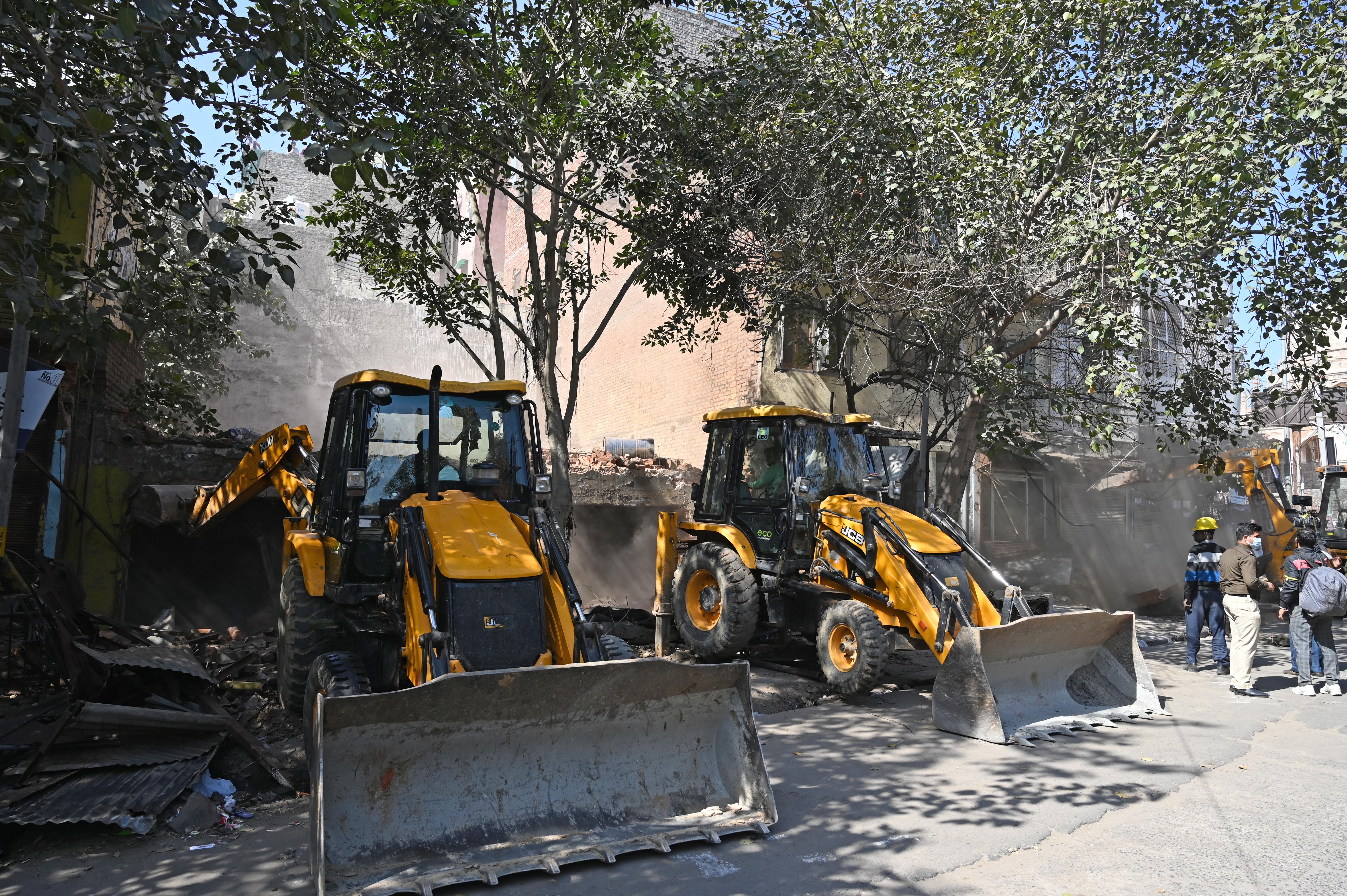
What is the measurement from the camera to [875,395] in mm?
16922

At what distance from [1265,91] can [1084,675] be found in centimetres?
656

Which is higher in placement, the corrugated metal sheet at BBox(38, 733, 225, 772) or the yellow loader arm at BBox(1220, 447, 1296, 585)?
the yellow loader arm at BBox(1220, 447, 1296, 585)

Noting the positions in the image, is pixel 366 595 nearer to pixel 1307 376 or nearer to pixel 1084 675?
pixel 1084 675

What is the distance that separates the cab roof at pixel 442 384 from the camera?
673 centimetres

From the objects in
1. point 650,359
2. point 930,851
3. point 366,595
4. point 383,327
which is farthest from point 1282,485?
point 383,327

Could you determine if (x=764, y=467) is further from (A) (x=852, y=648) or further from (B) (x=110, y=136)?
(B) (x=110, y=136)

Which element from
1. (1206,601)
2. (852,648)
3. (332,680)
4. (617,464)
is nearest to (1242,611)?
(1206,601)

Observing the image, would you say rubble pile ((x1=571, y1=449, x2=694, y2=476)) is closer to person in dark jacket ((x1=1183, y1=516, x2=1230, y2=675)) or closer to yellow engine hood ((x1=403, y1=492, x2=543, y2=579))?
person in dark jacket ((x1=1183, y1=516, x2=1230, y2=675))

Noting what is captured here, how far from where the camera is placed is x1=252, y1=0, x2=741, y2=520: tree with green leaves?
386 inches

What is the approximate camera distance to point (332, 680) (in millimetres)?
5324

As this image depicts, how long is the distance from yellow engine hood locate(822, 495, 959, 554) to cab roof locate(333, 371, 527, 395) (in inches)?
142

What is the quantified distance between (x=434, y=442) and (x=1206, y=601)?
8909 millimetres

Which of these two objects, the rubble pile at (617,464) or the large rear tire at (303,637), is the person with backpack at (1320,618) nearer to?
the rubble pile at (617,464)

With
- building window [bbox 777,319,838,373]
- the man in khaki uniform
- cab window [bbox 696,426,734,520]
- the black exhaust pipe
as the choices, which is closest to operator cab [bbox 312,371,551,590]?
the black exhaust pipe
